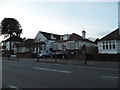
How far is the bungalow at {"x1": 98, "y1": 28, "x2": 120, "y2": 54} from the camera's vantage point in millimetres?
39562

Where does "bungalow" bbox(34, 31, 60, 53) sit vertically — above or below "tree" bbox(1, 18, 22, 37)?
below

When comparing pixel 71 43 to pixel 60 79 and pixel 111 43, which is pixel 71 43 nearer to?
pixel 111 43

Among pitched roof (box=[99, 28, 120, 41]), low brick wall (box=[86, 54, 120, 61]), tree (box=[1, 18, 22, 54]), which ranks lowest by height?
low brick wall (box=[86, 54, 120, 61])

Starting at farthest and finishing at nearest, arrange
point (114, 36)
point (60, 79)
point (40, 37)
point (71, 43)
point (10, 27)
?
point (10, 27), point (40, 37), point (71, 43), point (114, 36), point (60, 79)

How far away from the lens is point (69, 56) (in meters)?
33.6

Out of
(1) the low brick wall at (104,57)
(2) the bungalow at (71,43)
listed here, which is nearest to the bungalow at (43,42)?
(2) the bungalow at (71,43)

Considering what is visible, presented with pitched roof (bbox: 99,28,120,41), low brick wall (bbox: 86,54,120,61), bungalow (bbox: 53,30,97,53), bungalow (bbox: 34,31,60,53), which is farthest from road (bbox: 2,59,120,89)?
bungalow (bbox: 34,31,60,53)

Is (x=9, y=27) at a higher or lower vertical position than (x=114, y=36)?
higher

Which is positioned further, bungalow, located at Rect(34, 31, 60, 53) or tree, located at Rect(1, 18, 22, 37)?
tree, located at Rect(1, 18, 22, 37)

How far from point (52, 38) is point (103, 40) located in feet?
84.0

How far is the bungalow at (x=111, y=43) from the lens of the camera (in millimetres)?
39562

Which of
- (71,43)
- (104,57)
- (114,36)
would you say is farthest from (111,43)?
(71,43)

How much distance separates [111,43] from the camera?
40750 mm

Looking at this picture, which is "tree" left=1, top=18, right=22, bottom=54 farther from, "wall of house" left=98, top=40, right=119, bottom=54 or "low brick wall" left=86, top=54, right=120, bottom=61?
"low brick wall" left=86, top=54, right=120, bottom=61
